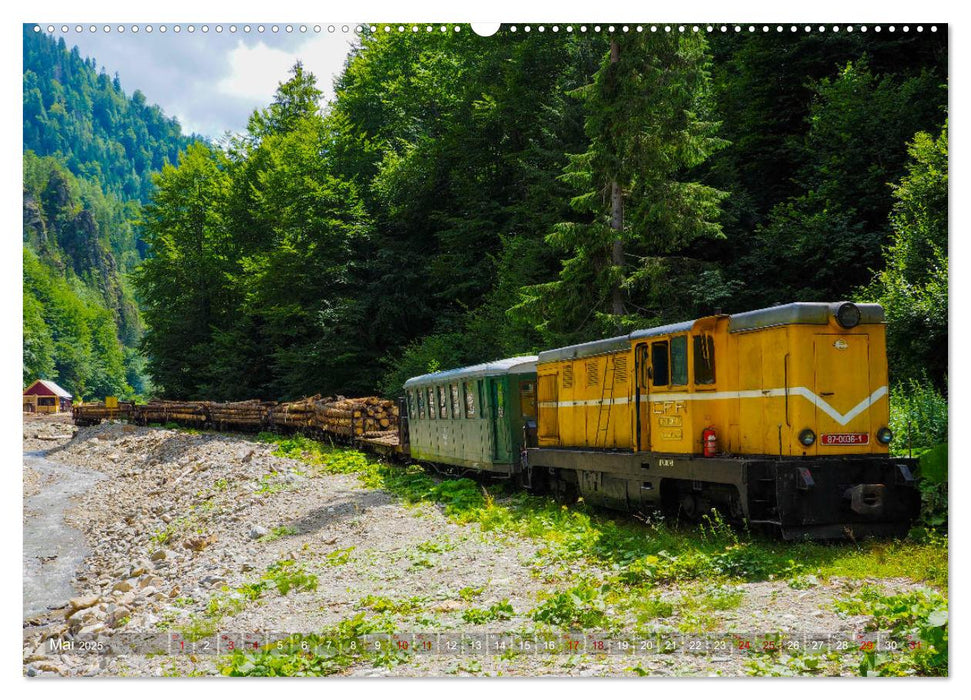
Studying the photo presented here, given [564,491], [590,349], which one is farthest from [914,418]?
[564,491]

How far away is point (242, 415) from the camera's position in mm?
42438

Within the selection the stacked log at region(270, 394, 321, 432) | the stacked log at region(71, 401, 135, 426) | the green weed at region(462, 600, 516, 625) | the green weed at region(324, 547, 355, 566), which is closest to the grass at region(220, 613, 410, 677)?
the green weed at region(462, 600, 516, 625)

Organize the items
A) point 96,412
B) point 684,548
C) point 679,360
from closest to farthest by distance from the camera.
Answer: point 684,548
point 679,360
point 96,412

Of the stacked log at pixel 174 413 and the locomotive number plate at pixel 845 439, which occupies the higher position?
the locomotive number plate at pixel 845 439

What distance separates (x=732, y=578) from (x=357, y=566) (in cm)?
531

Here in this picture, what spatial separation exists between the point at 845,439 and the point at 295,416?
29.6 metres

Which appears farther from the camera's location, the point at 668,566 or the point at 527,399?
the point at 527,399

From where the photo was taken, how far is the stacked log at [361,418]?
31.0 metres

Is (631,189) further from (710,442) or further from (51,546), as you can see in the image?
(51,546)

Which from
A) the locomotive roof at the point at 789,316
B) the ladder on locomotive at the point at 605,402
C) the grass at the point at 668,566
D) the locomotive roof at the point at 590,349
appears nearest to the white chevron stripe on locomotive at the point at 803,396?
the locomotive roof at the point at 789,316

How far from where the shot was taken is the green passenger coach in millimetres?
18234

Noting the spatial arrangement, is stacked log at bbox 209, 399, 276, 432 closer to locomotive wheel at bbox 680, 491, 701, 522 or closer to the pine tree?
the pine tree

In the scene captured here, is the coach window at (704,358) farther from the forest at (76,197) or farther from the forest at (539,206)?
the forest at (76,197)

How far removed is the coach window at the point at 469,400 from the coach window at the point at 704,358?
8.52 meters
